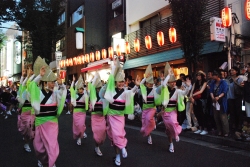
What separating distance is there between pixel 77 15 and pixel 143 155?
2465 cm

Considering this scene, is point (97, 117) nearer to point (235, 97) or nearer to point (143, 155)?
point (143, 155)

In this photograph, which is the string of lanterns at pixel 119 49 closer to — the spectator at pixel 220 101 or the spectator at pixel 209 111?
the spectator at pixel 209 111

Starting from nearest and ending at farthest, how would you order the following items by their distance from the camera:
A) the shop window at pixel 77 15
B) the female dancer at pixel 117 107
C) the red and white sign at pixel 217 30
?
the female dancer at pixel 117 107 < the red and white sign at pixel 217 30 < the shop window at pixel 77 15

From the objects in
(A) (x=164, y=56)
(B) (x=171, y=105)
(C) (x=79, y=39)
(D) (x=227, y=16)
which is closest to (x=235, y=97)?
(B) (x=171, y=105)

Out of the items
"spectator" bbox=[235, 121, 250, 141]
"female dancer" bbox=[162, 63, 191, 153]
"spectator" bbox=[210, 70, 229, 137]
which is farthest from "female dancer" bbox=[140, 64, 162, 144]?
"spectator" bbox=[235, 121, 250, 141]

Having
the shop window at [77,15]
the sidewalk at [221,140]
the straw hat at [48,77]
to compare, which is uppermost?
the shop window at [77,15]

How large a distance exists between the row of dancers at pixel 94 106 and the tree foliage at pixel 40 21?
663 inches

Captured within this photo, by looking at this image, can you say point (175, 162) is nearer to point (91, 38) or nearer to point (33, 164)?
point (33, 164)

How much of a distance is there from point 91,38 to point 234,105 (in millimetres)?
19964

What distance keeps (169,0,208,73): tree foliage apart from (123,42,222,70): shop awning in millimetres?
1822

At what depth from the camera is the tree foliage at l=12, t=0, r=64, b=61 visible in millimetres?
22781

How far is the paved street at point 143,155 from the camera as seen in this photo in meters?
5.80

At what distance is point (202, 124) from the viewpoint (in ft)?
28.9

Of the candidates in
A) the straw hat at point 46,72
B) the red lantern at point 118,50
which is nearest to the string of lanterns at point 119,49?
the red lantern at point 118,50
